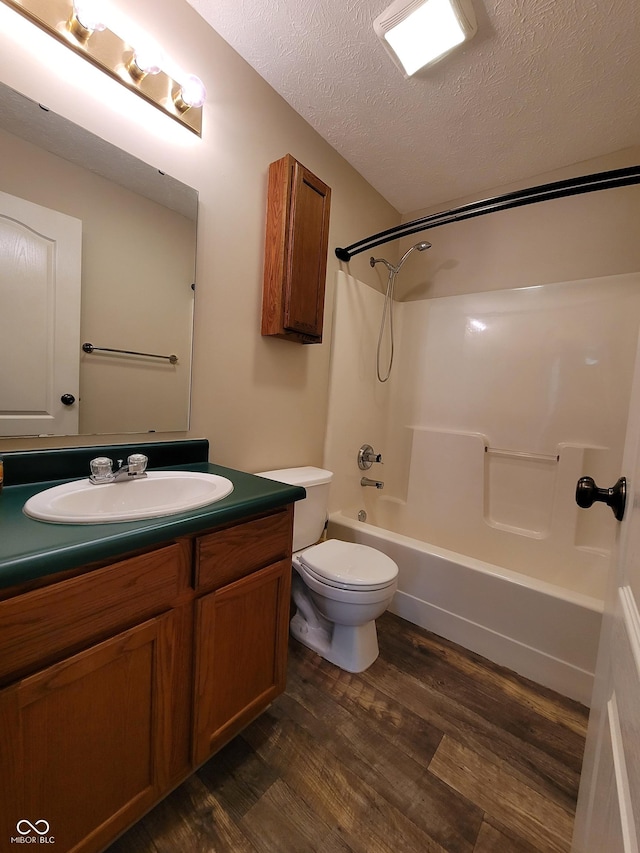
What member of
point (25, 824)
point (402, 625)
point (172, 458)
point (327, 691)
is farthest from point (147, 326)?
point (402, 625)

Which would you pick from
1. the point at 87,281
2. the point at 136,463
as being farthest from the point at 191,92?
the point at 136,463

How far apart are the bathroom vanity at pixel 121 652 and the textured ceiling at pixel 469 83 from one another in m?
1.76

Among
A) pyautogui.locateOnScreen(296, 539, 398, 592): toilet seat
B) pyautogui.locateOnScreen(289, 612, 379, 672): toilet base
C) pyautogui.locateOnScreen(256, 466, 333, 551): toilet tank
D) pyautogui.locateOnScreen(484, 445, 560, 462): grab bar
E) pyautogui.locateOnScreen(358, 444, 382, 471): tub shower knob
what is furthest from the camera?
pyautogui.locateOnScreen(358, 444, 382, 471): tub shower knob

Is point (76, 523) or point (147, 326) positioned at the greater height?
point (147, 326)

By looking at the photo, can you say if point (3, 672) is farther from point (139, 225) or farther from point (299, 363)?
point (299, 363)

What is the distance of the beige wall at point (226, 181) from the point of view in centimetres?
105

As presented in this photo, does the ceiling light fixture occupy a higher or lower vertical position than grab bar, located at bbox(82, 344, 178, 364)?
higher

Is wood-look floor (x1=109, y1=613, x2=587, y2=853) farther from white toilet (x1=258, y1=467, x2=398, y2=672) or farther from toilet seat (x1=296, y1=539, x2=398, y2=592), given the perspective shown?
toilet seat (x1=296, y1=539, x2=398, y2=592)

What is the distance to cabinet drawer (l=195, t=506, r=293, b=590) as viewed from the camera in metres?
0.90

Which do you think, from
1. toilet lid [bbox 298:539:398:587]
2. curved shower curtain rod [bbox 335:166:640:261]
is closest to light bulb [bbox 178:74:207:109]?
curved shower curtain rod [bbox 335:166:640:261]

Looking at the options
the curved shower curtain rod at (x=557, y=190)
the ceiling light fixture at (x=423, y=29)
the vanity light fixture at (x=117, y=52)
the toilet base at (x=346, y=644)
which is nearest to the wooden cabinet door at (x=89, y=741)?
the toilet base at (x=346, y=644)

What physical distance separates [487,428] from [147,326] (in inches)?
77.0

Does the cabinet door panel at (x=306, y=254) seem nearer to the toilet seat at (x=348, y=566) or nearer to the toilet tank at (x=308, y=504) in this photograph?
the toilet tank at (x=308, y=504)

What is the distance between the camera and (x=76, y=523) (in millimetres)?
746
